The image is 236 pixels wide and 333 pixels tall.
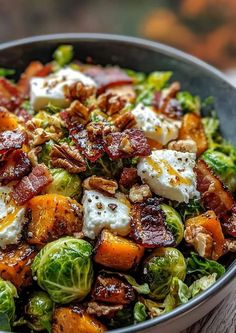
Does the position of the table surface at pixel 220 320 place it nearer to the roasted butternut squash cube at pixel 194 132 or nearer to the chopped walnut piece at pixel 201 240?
the chopped walnut piece at pixel 201 240

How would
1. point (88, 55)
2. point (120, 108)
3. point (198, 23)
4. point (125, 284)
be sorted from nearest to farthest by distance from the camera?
1. point (125, 284)
2. point (120, 108)
3. point (88, 55)
4. point (198, 23)

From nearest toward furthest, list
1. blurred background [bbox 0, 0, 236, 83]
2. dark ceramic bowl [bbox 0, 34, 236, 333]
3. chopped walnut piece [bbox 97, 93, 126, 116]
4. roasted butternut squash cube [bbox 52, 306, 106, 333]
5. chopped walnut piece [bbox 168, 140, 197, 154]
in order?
1. roasted butternut squash cube [bbox 52, 306, 106, 333]
2. chopped walnut piece [bbox 168, 140, 197, 154]
3. chopped walnut piece [bbox 97, 93, 126, 116]
4. dark ceramic bowl [bbox 0, 34, 236, 333]
5. blurred background [bbox 0, 0, 236, 83]

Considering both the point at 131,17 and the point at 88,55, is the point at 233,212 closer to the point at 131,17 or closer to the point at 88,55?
the point at 88,55

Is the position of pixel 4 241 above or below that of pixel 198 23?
below

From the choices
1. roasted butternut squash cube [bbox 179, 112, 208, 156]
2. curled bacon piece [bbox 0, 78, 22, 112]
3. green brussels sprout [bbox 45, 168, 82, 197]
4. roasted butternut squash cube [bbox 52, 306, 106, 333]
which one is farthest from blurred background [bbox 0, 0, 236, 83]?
roasted butternut squash cube [bbox 52, 306, 106, 333]

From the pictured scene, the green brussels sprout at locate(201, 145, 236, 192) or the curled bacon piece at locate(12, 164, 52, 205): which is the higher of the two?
the green brussels sprout at locate(201, 145, 236, 192)

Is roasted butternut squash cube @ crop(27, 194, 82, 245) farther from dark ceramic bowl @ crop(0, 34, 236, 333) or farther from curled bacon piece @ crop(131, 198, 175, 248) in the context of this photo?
dark ceramic bowl @ crop(0, 34, 236, 333)

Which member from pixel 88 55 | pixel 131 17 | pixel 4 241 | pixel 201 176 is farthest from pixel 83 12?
pixel 4 241
